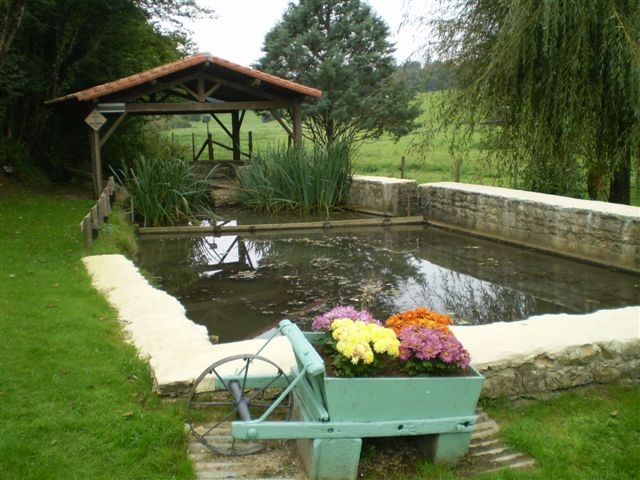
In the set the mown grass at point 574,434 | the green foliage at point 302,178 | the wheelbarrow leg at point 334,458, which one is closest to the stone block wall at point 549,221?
the green foliage at point 302,178

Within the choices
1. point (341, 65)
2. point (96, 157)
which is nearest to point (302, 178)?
point (96, 157)

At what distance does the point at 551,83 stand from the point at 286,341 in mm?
5945

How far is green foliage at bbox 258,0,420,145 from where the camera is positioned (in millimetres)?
20656

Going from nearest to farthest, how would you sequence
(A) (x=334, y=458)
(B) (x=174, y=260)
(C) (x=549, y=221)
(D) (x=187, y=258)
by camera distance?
(A) (x=334, y=458) < (C) (x=549, y=221) < (B) (x=174, y=260) < (D) (x=187, y=258)

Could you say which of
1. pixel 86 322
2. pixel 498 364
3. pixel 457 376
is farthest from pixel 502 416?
pixel 86 322

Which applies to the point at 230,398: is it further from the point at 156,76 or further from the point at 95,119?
the point at 156,76

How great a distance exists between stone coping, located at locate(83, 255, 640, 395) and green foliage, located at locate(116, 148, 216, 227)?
6698 millimetres

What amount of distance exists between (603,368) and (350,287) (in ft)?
11.3

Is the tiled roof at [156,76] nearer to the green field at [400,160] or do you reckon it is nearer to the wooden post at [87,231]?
the green field at [400,160]

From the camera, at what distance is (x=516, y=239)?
904 centimetres

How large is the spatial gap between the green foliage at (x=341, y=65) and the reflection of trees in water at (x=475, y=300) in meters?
13.9

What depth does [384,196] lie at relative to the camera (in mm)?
12219

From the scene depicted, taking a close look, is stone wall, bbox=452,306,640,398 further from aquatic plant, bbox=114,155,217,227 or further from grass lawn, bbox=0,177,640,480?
aquatic plant, bbox=114,155,217,227

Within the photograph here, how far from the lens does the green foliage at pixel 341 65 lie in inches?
813
